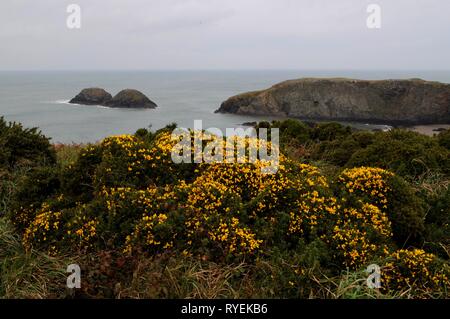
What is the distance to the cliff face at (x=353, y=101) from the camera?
77.1 m

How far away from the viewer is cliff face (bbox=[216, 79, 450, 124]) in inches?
3034

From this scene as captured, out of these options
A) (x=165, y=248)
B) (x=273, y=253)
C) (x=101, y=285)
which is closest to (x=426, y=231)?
(x=273, y=253)

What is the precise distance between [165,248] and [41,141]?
21.5 ft

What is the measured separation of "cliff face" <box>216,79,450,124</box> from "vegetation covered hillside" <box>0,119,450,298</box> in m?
76.9

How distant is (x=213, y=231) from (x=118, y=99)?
91.4 m

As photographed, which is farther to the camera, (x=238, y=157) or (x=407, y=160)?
(x=407, y=160)

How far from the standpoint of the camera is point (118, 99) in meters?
93.0

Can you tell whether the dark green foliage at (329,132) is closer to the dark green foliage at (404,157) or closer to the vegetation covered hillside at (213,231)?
the dark green foliage at (404,157)

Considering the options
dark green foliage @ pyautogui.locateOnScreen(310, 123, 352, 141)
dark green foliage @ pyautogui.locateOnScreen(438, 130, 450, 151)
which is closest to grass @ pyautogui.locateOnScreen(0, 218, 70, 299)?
dark green foliage @ pyautogui.locateOnScreen(438, 130, 450, 151)

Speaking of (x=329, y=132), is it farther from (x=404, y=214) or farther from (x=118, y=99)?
(x=118, y=99)

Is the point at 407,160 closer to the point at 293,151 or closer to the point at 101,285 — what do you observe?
the point at 293,151

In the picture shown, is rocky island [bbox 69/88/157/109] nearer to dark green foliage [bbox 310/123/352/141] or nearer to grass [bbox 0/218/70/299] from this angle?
dark green foliage [bbox 310/123/352/141]

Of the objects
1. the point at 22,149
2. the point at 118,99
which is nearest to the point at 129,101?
the point at 118,99
